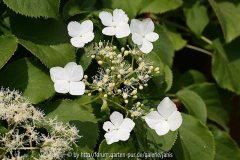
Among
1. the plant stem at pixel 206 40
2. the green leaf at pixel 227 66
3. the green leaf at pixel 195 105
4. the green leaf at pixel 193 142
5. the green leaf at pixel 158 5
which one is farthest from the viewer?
the plant stem at pixel 206 40

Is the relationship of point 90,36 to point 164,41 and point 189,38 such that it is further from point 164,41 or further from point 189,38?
point 189,38

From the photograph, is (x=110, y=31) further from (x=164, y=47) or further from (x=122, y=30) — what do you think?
(x=164, y=47)

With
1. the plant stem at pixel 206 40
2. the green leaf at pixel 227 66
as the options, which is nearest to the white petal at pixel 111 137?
the green leaf at pixel 227 66

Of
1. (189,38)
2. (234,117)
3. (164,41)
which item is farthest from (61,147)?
(234,117)

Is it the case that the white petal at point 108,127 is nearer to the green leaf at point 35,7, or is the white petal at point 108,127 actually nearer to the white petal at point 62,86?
the white petal at point 62,86

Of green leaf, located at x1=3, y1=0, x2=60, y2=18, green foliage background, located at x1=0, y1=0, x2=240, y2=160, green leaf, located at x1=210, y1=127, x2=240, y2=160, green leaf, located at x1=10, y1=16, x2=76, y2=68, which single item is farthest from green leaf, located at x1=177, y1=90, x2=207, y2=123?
green leaf, located at x1=3, y1=0, x2=60, y2=18

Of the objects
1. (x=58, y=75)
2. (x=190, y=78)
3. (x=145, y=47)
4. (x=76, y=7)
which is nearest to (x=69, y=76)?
(x=58, y=75)

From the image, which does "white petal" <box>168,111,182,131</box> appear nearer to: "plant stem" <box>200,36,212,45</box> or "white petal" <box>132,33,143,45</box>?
"white petal" <box>132,33,143,45</box>
